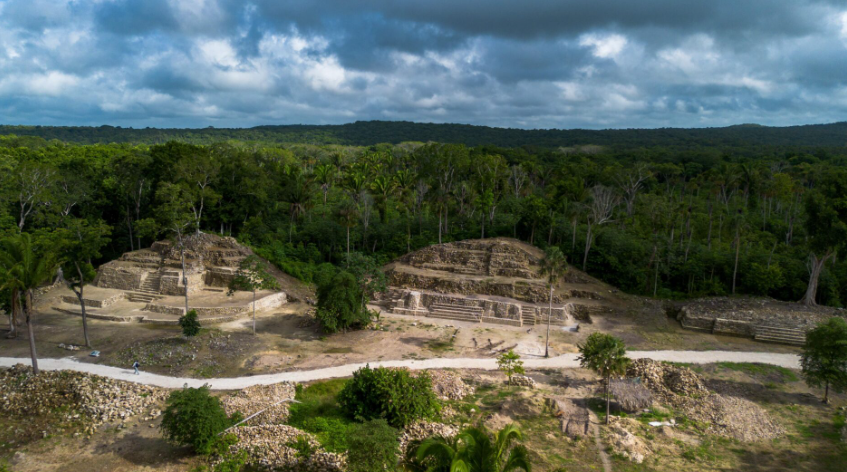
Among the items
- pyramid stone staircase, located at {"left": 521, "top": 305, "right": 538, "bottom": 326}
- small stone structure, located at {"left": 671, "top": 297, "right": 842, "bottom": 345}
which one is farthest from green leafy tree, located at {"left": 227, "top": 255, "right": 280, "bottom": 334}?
small stone structure, located at {"left": 671, "top": 297, "right": 842, "bottom": 345}

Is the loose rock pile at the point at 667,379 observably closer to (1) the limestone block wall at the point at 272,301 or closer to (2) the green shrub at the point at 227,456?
(2) the green shrub at the point at 227,456

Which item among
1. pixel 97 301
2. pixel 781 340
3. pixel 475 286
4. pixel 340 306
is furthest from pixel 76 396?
pixel 781 340

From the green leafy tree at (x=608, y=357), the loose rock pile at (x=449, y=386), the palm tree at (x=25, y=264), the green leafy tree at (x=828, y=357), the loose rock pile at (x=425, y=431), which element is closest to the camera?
the loose rock pile at (x=425, y=431)

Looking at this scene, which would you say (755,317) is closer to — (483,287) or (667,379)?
(667,379)

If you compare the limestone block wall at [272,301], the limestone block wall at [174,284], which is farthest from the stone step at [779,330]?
the limestone block wall at [174,284]

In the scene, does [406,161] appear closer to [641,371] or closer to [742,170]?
[742,170]

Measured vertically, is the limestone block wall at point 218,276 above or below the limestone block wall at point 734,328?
above
